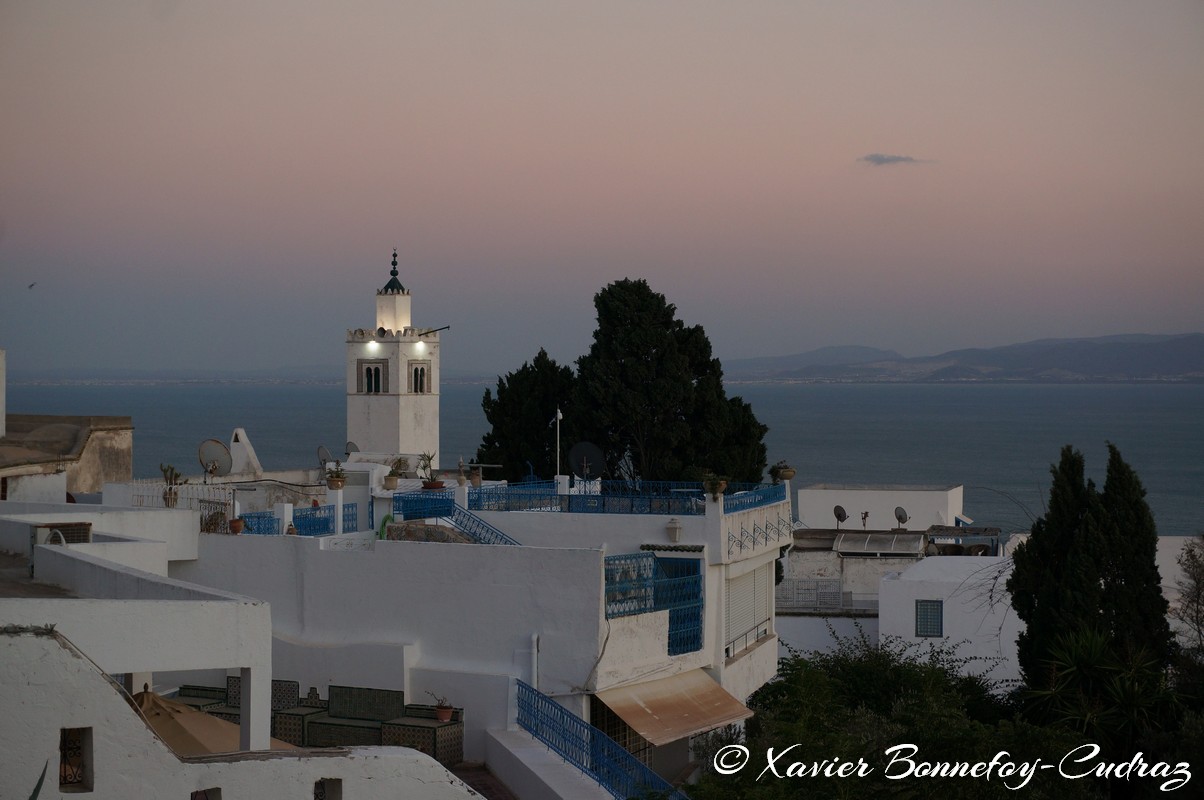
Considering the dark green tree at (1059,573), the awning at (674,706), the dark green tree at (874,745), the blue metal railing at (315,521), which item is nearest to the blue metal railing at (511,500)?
the blue metal railing at (315,521)

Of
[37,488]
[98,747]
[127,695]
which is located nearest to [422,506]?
[37,488]

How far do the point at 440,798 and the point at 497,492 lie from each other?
955 cm


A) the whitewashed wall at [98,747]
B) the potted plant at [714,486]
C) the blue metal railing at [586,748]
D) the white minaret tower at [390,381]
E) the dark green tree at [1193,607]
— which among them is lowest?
the blue metal railing at [586,748]

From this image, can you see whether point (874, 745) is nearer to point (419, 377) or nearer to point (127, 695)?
point (127, 695)

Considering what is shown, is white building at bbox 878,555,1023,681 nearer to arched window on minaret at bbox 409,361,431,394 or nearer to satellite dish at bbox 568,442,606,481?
satellite dish at bbox 568,442,606,481

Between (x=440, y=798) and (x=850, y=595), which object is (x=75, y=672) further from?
(x=850, y=595)

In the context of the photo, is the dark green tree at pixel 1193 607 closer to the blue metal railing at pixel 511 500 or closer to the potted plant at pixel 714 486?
the potted plant at pixel 714 486

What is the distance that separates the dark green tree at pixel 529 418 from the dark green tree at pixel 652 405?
0.98 m

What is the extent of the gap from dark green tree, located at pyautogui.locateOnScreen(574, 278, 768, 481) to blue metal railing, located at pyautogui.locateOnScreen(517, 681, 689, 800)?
49.9ft

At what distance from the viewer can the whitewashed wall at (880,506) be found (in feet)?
146

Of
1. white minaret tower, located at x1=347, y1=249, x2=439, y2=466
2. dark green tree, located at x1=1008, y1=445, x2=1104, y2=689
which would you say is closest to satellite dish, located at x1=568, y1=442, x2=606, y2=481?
dark green tree, located at x1=1008, y1=445, x2=1104, y2=689

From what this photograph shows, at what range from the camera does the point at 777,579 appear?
31172 mm

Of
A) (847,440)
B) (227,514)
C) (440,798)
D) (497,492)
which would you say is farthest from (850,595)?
(847,440)

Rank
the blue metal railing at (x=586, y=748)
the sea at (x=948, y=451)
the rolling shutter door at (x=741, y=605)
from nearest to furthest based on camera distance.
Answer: the blue metal railing at (x=586, y=748) < the rolling shutter door at (x=741, y=605) < the sea at (x=948, y=451)
